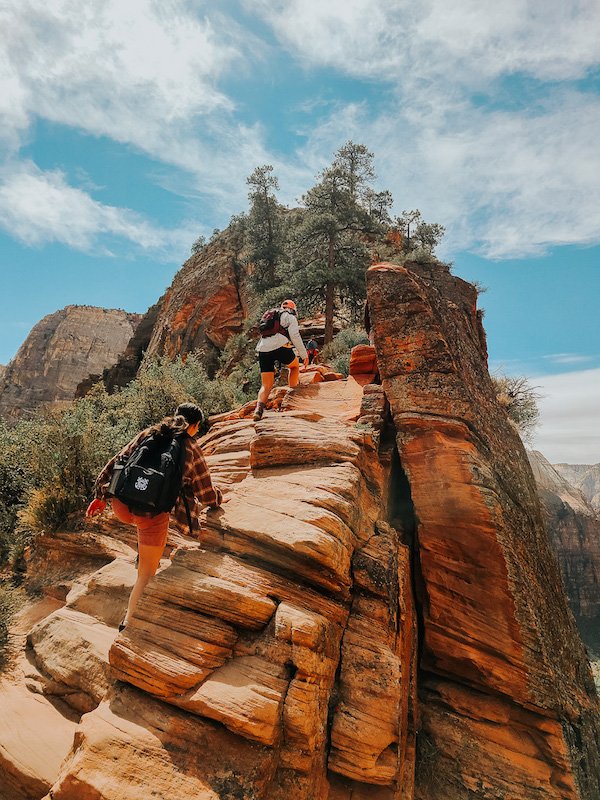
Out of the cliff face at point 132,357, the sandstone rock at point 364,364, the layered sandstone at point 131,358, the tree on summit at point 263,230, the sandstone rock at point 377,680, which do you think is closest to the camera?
the sandstone rock at point 377,680

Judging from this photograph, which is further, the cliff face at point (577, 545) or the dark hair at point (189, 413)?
the cliff face at point (577, 545)

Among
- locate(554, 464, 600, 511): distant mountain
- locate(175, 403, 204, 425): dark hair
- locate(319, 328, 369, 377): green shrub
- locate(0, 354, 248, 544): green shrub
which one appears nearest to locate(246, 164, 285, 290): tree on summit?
locate(319, 328, 369, 377): green shrub

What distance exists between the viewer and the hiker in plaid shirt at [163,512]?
4.39 meters

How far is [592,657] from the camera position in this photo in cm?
2534

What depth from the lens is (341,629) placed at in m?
4.73

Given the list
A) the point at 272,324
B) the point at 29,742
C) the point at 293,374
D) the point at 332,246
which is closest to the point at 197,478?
the point at 29,742

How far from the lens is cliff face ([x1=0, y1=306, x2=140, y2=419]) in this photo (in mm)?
59500

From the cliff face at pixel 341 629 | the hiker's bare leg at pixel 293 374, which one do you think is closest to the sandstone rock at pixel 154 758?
the cliff face at pixel 341 629

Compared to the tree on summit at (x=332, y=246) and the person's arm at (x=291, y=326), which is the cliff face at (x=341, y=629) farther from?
the tree on summit at (x=332, y=246)

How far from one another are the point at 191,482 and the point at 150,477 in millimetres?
777

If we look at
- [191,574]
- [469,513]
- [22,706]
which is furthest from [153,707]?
[469,513]

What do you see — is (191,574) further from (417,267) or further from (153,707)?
(417,267)

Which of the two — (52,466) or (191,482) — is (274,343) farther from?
(52,466)

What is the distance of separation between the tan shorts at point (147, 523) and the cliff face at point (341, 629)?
327 mm
